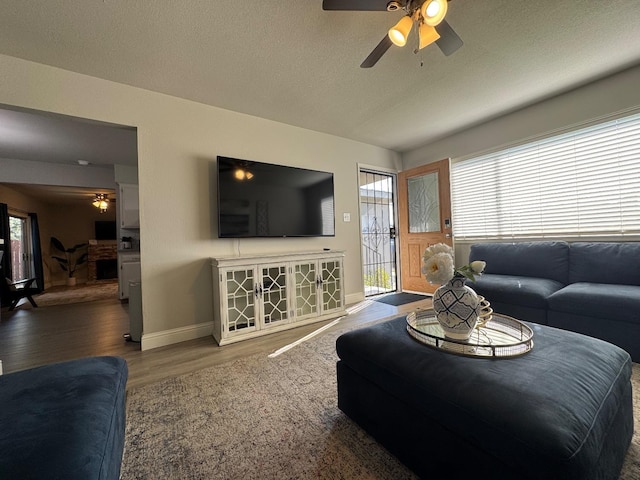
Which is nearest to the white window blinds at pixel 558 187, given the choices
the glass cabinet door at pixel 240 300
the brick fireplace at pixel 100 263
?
the glass cabinet door at pixel 240 300

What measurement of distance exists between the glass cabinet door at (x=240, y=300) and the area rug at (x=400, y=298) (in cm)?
202

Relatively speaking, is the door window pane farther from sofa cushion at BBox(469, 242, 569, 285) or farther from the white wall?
the white wall

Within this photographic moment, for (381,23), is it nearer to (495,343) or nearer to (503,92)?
(503,92)

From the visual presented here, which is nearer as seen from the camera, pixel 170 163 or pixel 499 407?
pixel 499 407

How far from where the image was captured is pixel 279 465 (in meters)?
1.12

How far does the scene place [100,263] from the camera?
730cm

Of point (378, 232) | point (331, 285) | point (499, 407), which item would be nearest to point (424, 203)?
point (378, 232)

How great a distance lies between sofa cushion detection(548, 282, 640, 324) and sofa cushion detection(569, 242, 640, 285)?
110mm

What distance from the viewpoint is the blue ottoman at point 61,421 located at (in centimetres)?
62

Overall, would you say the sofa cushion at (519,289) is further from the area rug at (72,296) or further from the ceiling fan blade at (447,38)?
the area rug at (72,296)

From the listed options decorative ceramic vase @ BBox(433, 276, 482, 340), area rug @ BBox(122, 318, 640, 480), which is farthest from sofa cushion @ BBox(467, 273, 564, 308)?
decorative ceramic vase @ BBox(433, 276, 482, 340)

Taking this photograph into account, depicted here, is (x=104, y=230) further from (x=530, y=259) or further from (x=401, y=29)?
(x=530, y=259)

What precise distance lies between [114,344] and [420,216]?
4294 millimetres

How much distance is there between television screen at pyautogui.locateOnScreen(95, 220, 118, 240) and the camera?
753cm
